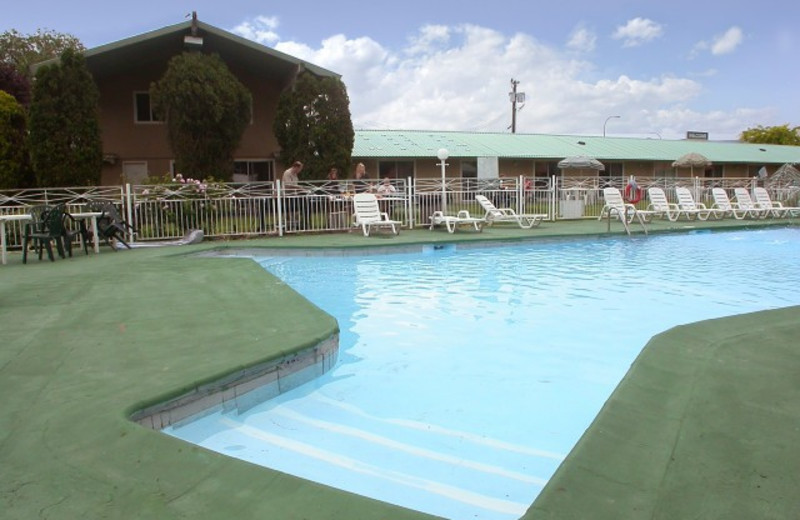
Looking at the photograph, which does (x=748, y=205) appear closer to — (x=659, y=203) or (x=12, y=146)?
(x=659, y=203)

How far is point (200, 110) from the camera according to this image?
15336 mm

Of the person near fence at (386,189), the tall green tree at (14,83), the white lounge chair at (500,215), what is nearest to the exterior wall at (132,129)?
the tall green tree at (14,83)

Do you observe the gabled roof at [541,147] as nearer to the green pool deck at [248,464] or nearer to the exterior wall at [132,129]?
the exterior wall at [132,129]

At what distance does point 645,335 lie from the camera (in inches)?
204

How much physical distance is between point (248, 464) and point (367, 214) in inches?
445

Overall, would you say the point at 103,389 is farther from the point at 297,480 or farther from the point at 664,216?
the point at 664,216

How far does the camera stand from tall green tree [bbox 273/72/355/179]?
1638 cm

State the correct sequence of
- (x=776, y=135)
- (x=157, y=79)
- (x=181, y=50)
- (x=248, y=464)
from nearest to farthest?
(x=248, y=464), (x=181, y=50), (x=157, y=79), (x=776, y=135)

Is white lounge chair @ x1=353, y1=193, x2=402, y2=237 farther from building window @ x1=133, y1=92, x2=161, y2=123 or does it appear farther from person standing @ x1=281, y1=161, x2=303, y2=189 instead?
building window @ x1=133, y1=92, x2=161, y2=123

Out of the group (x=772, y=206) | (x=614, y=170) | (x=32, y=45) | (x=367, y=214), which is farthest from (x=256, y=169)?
(x=614, y=170)

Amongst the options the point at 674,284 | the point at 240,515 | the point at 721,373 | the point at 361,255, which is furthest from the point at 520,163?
the point at 240,515

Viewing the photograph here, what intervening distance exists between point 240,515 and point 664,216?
62.4ft

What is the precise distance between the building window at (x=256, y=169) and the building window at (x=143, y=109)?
9.72ft

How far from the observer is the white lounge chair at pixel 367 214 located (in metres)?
13.1
